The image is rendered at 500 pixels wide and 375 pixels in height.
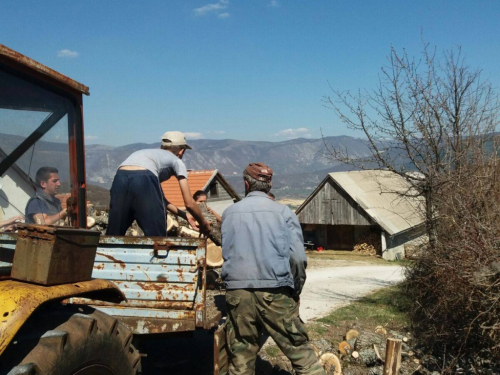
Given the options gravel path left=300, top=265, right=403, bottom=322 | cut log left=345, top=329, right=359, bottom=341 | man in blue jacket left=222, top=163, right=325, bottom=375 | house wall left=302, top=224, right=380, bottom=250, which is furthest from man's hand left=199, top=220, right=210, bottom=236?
house wall left=302, top=224, right=380, bottom=250

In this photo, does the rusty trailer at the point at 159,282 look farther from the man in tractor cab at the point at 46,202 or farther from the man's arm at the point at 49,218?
the man in tractor cab at the point at 46,202

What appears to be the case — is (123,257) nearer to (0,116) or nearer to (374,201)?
(0,116)

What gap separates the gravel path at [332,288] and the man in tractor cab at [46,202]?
5417 mm

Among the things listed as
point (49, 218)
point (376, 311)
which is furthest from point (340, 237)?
point (49, 218)

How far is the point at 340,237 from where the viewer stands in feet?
103

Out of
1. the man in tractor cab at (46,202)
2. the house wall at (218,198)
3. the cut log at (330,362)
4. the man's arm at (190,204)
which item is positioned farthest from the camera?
the house wall at (218,198)

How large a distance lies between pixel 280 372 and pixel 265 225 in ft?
8.01

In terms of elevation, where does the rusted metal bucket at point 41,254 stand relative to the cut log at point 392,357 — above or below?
above

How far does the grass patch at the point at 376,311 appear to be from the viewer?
768cm

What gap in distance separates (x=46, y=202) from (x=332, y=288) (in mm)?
9466

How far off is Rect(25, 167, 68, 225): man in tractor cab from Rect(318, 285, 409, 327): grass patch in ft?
17.4

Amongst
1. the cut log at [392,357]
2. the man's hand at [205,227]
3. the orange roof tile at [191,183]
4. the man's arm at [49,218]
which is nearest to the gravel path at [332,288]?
the cut log at [392,357]

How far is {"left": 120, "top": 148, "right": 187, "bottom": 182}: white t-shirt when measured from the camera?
477cm

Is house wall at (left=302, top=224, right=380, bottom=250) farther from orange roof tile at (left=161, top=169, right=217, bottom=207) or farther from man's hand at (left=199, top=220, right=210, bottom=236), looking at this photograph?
man's hand at (left=199, top=220, right=210, bottom=236)
